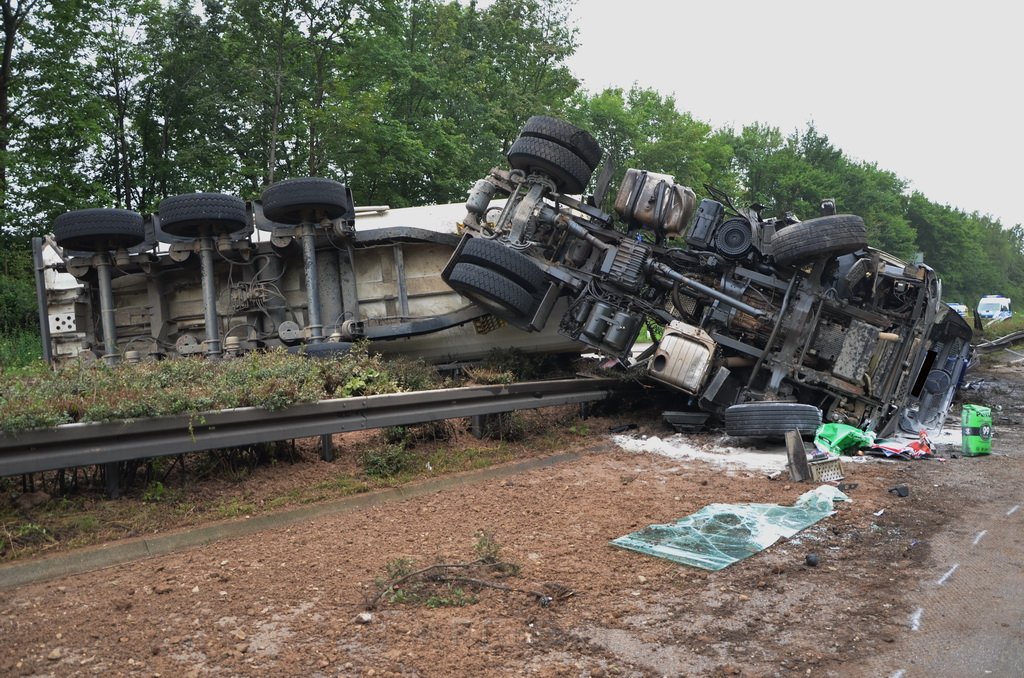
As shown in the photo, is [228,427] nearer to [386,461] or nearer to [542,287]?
[386,461]

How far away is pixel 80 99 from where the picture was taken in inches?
739

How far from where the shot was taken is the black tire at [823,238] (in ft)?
24.6

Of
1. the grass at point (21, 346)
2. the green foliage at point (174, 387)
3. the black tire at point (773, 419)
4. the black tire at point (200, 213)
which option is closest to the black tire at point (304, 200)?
the black tire at point (200, 213)

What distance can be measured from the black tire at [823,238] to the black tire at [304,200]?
445 centimetres

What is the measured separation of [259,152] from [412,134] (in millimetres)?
4016

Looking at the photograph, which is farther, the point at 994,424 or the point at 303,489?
the point at 994,424

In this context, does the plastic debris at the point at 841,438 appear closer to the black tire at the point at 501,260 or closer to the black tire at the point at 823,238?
the black tire at the point at 823,238

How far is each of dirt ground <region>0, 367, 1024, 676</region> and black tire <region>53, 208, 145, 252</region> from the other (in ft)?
13.4

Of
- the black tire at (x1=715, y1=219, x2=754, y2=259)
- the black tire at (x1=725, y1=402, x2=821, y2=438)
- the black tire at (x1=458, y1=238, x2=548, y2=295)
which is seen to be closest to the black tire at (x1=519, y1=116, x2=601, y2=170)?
the black tire at (x1=458, y1=238, x2=548, y2=295)

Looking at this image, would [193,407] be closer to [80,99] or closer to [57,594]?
[57,594]

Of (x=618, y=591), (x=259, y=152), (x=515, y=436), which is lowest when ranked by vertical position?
(x=515, y=436)

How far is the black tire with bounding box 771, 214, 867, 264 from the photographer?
7.50 meters

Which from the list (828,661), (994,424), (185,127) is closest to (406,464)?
(828,661)

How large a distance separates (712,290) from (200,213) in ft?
17.1
